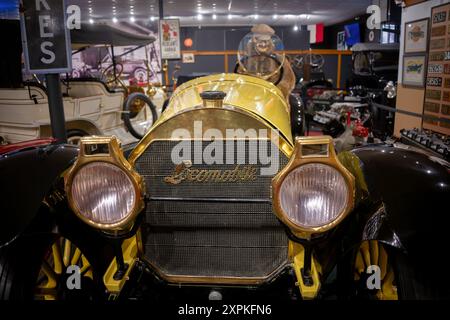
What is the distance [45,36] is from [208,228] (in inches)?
86.1

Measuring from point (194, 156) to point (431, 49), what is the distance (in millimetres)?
5692

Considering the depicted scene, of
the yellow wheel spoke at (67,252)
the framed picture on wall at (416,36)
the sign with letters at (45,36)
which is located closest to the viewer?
the yellow wheel spoke at (67,252)

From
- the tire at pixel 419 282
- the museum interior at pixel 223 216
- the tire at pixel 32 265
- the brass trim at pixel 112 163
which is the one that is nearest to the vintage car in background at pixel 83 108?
the museum interior at pixel 223 216

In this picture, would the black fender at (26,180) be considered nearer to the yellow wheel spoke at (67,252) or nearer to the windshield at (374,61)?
the yellow wheel spoke at (67,252)

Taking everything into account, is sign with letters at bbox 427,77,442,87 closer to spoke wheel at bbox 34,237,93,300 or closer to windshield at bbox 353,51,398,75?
windshield at bbox 353,51,398,75

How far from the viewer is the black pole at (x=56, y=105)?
130 inches

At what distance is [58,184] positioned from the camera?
1749 mm

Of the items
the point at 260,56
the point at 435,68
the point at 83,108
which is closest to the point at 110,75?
the point at 83,108

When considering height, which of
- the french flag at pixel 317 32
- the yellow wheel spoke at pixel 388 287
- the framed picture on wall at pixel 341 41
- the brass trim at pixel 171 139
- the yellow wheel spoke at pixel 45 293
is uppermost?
the french flag at pixel 317 32

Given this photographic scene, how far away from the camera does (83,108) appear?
214 inches

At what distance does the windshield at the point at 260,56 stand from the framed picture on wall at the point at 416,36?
348 cm

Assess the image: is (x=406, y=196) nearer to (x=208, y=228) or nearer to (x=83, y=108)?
(x=208, y=228)
